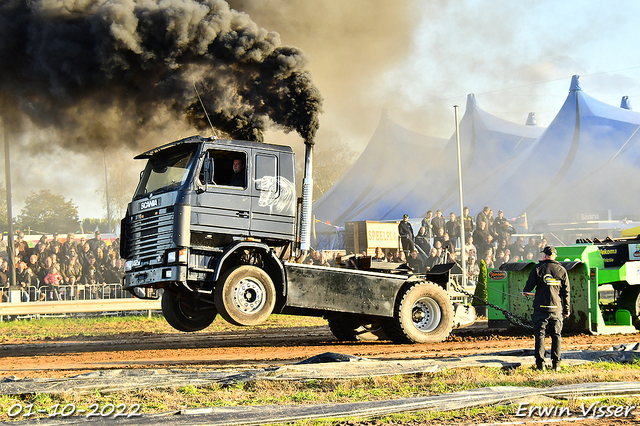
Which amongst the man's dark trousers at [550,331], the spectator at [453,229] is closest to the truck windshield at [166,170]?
the man's dark trousers at [550,331]

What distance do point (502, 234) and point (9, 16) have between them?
1680cm

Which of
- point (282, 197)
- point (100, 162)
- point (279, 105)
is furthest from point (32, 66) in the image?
point (282, 197)

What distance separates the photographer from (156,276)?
9.44 metres

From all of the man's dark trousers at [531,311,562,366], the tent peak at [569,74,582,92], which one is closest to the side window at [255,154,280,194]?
the man's dark trousers at [531,311,562,366]

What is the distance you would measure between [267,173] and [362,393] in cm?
467

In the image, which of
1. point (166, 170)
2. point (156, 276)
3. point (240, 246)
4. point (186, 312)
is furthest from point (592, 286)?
point (166, 170)

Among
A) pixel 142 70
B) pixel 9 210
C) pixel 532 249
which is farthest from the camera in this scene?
pixel 532 249

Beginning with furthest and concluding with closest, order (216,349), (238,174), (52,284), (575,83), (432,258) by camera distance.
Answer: (575,83) → (432,258) → (52,284) → (216,349) → (238,174)

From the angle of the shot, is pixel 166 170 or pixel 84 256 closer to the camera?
pixel 166 170

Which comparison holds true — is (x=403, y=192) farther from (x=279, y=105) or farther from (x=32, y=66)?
(x=32, y=66)

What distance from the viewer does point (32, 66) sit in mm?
11844

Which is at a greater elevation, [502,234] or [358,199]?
[358,199]

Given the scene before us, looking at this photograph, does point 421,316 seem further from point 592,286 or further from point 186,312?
point 186,312

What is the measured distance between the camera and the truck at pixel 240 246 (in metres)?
9.39
